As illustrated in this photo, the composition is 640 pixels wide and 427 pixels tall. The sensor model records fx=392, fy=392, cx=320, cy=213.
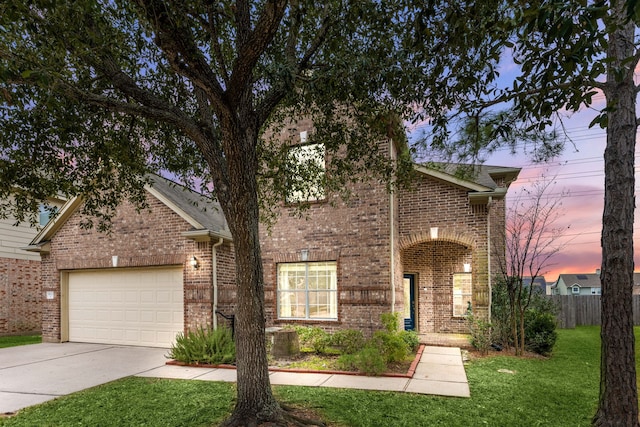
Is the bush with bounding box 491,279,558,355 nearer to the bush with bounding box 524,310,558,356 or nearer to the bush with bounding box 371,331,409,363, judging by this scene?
the bush with bounding box 524,310,558,356

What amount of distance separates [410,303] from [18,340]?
14.0 m

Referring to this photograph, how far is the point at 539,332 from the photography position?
10.1m

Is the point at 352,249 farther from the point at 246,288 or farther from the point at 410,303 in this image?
the point at 246,288

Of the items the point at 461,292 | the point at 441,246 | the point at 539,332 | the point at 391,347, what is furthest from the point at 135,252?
the point at 539,332

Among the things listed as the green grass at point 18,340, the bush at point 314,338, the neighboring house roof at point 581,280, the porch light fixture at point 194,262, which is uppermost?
the porch light fixture at point 194,262

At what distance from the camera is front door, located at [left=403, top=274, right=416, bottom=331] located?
1357 centimetres

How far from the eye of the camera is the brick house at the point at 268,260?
1039 centimetres

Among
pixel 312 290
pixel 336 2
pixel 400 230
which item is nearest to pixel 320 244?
pixel 312 290

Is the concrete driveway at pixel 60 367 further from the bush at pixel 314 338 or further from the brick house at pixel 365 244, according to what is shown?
the brick house at pixel 365 244

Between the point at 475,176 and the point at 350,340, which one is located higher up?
the point at 475,176

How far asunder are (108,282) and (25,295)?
6.20 meters

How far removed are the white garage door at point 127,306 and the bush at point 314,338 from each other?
3.50 m

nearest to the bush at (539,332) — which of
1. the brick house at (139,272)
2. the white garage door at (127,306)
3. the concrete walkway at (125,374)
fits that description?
the concrete walkway at (125,374)

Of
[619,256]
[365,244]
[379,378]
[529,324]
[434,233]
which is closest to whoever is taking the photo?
[619,256]
